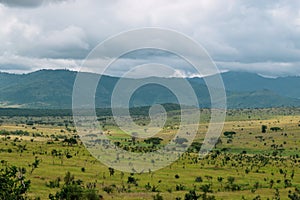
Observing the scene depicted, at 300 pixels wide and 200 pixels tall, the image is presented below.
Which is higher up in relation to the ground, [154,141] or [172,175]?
[154,141]

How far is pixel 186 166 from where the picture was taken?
96.1m

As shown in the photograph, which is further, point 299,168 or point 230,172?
point 299,168

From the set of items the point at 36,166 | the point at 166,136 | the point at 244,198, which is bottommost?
the point at 244,198

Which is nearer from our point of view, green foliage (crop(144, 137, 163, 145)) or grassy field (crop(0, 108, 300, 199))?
grassy field (crop(0, 108, 300, 199))

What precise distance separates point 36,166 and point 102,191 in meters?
19.5

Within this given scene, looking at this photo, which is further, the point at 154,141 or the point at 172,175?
the point at 154,141

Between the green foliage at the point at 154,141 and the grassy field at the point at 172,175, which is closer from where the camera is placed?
the grassy field at the point at 172,175

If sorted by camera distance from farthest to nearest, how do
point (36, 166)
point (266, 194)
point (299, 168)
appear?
point (299, 168) < point (36, 166) < point (266, 194)

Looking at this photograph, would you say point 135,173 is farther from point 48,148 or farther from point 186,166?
→ point 48,148

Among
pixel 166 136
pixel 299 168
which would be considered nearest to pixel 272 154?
pixel 299 168

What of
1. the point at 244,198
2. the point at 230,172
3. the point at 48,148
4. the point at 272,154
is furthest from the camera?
the point at 272,154

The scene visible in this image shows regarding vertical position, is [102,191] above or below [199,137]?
below

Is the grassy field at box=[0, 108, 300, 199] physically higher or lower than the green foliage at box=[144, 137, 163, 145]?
lower

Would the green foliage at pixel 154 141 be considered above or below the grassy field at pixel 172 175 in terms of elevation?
above
